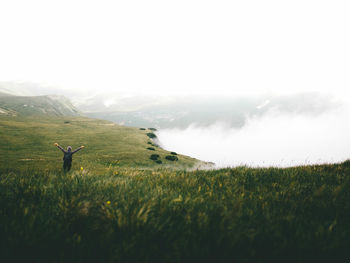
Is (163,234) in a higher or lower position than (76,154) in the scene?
higher

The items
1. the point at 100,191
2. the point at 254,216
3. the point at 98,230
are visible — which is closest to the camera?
the point at 98,230

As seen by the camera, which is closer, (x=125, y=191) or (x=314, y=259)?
(x=314, y=259)

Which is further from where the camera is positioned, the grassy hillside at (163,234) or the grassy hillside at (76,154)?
the grassy hillside at (76,154)

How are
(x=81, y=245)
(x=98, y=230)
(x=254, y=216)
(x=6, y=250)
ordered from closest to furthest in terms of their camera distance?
(x=6, y=250) < (x=81, y=245) < (x=98, y=230) < (x=254, y=216)

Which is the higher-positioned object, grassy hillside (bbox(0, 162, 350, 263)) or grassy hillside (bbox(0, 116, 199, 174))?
grassy hillside (bbox(0, 162, 350, 263))

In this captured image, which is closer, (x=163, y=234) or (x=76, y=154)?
(x=163, y=234)

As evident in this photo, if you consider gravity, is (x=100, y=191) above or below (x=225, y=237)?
below

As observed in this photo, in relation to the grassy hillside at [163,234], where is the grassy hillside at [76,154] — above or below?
below

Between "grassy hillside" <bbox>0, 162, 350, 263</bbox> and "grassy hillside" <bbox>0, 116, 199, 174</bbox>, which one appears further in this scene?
"grassy hillside" <bbox>0, 116, 199, 174</bbox>

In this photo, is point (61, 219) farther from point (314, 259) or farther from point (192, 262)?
point (314, 259)

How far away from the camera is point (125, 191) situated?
328cm

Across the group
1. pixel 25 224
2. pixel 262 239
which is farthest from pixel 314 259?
pixel 25 224

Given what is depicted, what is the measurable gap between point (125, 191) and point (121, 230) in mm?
1374

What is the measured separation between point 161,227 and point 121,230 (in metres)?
0.46
